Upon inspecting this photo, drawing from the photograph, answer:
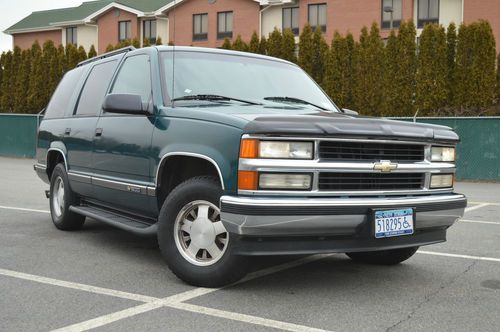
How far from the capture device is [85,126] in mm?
6277

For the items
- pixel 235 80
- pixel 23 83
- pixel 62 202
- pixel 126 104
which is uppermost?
pixel 23 83

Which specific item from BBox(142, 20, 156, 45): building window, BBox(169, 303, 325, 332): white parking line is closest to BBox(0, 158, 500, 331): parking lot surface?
BBox(169, 303, 325, 332): white parking line

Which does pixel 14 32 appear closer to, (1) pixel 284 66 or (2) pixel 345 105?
(2) pixel 345 105

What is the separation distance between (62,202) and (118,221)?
6.14ft

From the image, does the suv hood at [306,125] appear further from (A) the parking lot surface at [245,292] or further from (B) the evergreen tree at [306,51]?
(B) the evergreen tree at [306,51]

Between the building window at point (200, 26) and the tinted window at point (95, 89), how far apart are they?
111 feet

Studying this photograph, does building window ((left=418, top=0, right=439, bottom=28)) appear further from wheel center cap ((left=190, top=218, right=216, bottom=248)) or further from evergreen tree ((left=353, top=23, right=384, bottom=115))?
wheel center cap ((left=190, top=218, right=216, bottom=248))

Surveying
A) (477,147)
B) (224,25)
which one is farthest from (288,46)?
(224,25)

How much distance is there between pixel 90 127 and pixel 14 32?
4976cm

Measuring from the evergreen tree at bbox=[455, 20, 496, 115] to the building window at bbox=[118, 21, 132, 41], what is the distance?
92.2 feet

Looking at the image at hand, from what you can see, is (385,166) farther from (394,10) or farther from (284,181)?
(394,10)

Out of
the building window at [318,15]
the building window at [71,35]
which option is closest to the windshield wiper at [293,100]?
the building window at [318,15]

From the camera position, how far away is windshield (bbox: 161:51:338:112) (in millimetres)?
5281

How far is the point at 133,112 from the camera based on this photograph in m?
5.06
